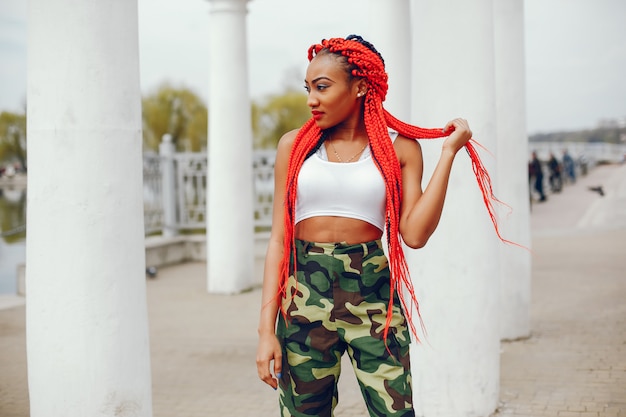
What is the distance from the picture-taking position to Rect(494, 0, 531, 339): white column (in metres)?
8.55

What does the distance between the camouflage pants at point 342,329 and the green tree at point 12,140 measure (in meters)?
55.5

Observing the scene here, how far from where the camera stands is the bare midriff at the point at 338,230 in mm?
3268

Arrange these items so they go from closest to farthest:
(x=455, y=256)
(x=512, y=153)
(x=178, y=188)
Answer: (x=455, y=256), (x=512, y=153), (x=178, y=188)

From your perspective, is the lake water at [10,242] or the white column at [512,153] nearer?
the white column at [512,153]

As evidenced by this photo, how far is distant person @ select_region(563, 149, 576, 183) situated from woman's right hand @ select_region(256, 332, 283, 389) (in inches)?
1585

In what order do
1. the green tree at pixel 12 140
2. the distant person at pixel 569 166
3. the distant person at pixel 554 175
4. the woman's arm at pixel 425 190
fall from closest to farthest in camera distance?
the woman's arm at pixel 425 190
the distant person at pixel 554 175
the distant person at pixel 569 166
the green tree at pixel 12 140

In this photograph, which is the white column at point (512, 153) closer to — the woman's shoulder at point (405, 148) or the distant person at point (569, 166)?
the woman's shoulder at point (405, 148)

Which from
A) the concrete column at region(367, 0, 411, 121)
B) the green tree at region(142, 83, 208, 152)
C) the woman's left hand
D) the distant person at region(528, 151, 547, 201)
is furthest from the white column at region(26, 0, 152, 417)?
the green tree at region(142, 83, 208, 152)

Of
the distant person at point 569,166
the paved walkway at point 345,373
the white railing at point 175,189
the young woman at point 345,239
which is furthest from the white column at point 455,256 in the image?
the distant person at point 569,166

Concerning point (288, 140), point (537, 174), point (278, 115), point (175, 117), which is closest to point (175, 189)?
point (288, 140)

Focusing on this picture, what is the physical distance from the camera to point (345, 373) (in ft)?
25.3

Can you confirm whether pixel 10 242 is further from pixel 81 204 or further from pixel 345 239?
pixel 345 239

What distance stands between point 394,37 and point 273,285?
8235 millimetres

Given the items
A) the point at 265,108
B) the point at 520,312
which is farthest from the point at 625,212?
the point at 265,108
